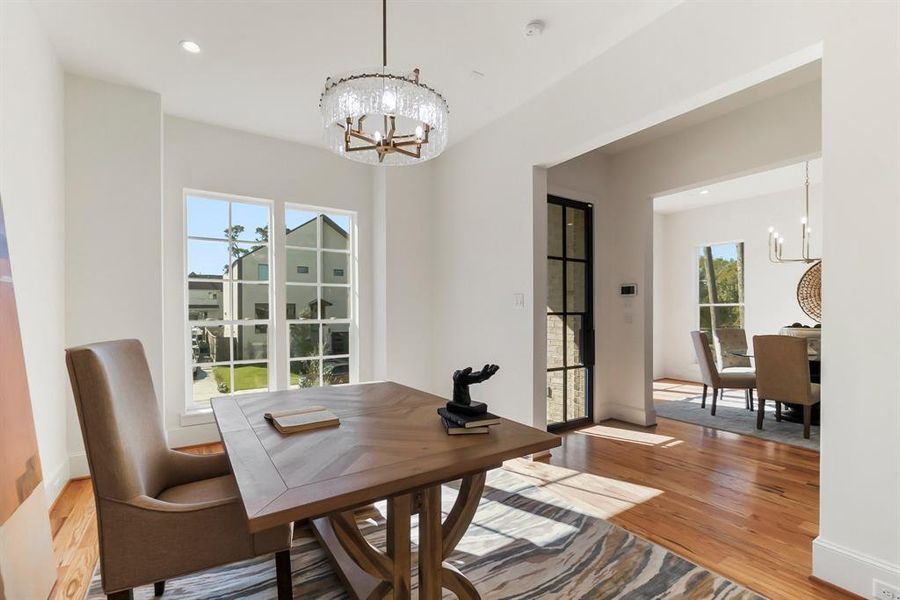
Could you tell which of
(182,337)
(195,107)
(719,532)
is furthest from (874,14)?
(182,337)

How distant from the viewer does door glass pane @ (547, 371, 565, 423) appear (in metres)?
4.25

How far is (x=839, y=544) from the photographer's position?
1815mm

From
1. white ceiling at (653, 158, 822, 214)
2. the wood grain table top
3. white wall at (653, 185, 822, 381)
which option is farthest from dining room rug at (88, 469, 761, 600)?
white wall at (653, 185, 822, 381)

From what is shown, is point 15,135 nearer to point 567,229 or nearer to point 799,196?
point 567,229

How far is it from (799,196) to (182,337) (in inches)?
309

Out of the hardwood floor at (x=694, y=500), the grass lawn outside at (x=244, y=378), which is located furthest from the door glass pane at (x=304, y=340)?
the hardwood floor at (x=694, y=500)

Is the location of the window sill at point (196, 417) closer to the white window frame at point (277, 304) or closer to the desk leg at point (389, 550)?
the white window frame at point (277, 304)

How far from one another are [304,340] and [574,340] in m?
2.85

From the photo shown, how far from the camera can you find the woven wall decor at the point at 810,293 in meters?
5.65

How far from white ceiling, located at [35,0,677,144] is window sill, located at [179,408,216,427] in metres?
2.66

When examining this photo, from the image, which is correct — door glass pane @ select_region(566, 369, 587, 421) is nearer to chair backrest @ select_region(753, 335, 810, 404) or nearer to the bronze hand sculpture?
chair backrest @ select_region(753, 335, 810, 404)

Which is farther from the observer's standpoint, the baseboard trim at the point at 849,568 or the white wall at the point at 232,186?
the white wall at the point at 232,186

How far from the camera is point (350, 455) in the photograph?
4.49 feet

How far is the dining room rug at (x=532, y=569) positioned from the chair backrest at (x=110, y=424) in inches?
24.5
